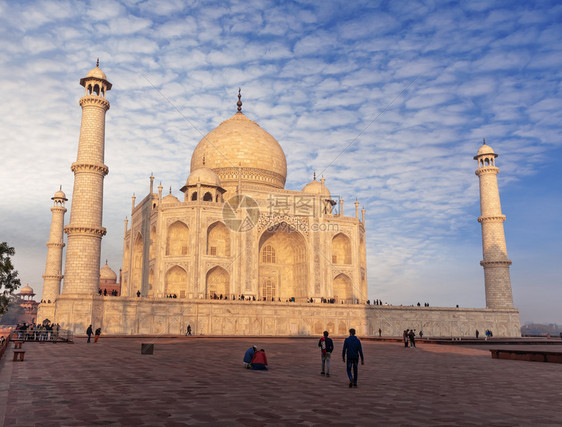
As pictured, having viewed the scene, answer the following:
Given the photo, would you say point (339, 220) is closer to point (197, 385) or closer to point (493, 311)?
point (493, 311)

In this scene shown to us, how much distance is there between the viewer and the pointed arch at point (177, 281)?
37128 mm

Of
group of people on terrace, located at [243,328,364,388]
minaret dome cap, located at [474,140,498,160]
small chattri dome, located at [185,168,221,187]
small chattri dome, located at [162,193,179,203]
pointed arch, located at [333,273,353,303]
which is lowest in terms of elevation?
group of people on terrace, located at [243,328,364,388]

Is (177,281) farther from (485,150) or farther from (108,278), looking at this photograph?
(108,278)

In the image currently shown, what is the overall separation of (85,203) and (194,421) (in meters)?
25.6

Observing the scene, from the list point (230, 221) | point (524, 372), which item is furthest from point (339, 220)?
point (524, 372)

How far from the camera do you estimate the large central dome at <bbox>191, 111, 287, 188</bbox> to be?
145 feet

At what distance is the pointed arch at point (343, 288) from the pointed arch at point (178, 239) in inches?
491

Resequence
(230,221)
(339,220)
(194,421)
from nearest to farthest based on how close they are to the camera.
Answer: (194,421), (230,221), (339,220)

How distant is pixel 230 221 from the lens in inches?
1499

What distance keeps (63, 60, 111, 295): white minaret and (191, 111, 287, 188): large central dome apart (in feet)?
47.8

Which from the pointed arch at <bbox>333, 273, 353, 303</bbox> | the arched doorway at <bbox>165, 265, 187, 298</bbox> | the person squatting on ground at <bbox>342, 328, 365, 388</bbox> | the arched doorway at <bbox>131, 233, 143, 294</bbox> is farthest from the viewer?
the arched doorway at <bbox>131, 233, 143, 294</bbox>

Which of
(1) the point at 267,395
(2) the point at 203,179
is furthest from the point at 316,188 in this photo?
(1) the point at 267,395

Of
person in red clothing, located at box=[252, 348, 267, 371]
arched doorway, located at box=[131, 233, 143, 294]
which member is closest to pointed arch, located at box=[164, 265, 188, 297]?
arched doorway, located at box=[131, 233, 143, 294]

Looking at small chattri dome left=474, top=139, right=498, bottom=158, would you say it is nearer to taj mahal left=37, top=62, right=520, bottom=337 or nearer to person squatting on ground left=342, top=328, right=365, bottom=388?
taj mahal left=37, top=62, right=520, bottom=337
